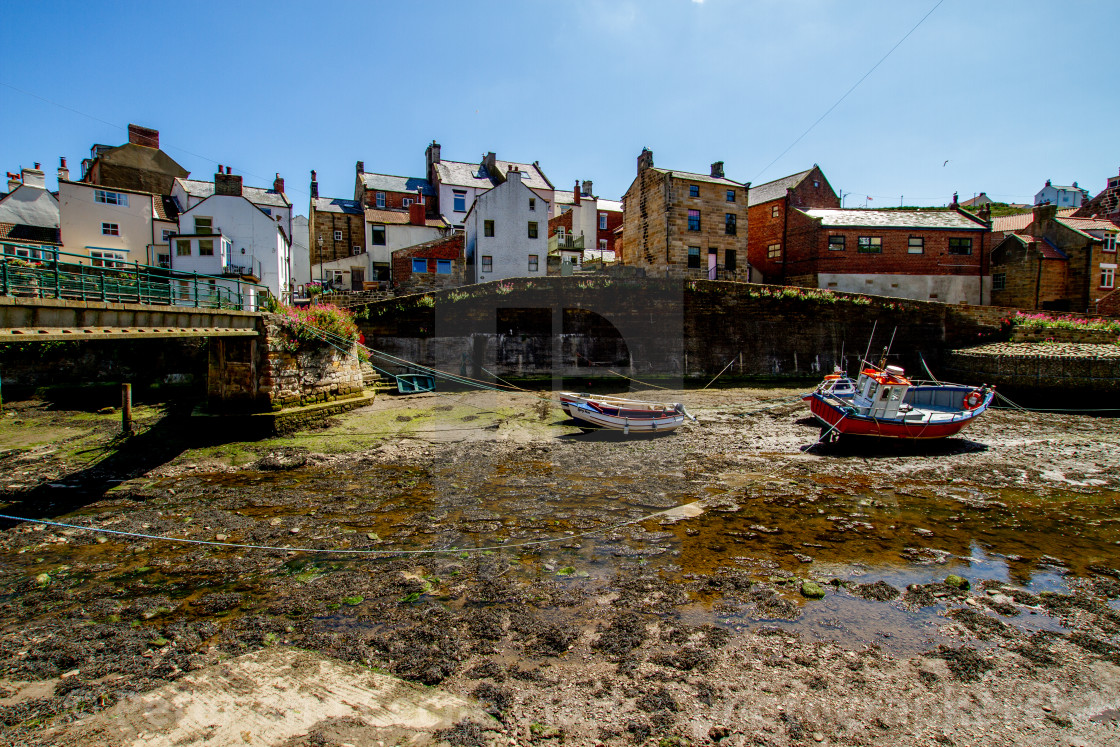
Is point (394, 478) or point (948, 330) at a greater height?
point (948, 330)

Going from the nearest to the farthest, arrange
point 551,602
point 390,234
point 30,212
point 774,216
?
point 551,602 → point 30,212 → point 774,216 → point 390,234

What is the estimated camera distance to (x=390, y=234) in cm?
3272

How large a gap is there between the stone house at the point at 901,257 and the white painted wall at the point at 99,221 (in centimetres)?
3725

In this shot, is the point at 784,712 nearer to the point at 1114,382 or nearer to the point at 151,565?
→ the point at 151,565

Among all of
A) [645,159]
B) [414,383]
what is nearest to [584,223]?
[645,159]

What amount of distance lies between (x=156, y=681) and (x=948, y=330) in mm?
31996

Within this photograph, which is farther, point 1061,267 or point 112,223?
point 1061,267

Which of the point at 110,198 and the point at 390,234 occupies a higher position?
the point at 110,198

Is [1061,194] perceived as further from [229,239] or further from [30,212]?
[30,212]

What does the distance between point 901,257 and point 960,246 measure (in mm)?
3639

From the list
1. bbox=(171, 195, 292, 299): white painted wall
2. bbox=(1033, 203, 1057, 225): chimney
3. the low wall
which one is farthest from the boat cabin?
bbox=(171, 195, 292, 299): white painted wall

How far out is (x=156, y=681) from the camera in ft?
15.0

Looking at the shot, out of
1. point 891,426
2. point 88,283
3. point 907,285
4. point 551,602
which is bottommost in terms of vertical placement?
point 551,602

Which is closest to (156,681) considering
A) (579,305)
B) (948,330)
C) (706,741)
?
(706,741)
